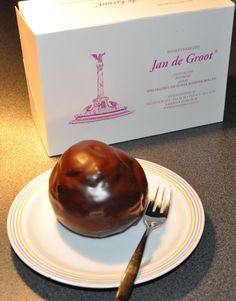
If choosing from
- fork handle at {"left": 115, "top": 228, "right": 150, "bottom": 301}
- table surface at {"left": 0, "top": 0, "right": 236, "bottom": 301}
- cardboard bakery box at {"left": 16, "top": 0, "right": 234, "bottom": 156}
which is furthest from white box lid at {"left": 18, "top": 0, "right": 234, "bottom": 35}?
fork handle at {"left": 115, "top": 228, "right": 150, "bottom": 301}

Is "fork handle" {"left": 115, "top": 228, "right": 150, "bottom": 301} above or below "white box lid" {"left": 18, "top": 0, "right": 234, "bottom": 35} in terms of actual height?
below

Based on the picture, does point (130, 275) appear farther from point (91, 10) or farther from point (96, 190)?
point (91, 10)

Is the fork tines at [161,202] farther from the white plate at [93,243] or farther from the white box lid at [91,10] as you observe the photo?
the white box lid at [91,10]

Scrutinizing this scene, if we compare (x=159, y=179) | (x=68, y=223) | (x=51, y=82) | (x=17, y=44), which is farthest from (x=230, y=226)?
(x=17, y=44)

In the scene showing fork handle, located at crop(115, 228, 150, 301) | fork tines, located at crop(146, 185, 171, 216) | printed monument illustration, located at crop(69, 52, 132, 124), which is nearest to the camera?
fork handle, located at crop(115, 228, 150, 301)

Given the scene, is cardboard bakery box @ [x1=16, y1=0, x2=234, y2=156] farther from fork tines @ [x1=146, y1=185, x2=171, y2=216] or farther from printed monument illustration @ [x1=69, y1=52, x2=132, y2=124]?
fork tines @ [x1=146, y1=185, x2=171, y2=216]

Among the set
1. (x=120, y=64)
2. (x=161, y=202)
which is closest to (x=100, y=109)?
(x=120, y=64)

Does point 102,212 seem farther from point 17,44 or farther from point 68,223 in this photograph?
point 17,44

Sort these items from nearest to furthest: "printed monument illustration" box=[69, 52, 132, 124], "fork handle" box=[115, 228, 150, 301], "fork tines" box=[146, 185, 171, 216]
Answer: "fork handle" box=[115, 228, 150, 301]
"fork tines" box=[146, 185, 171, 216]
"printed monument illustration" box=[69, 52, 132, 124]
